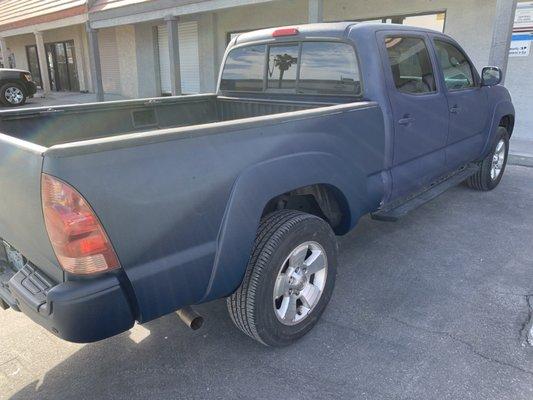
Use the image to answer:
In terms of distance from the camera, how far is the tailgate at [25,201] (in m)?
1.94

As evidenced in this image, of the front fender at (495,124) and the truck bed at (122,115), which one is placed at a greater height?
the truck bed at (122,115)

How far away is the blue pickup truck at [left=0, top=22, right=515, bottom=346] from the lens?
193 cm

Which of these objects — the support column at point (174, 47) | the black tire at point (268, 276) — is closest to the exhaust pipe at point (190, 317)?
the black tire at point (268, 276)

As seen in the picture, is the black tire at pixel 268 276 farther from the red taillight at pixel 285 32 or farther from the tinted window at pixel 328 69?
the red taillight at pixel 285 32

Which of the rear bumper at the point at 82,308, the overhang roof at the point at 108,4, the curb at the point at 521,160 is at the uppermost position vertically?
the overhang roof at the point at 108,4

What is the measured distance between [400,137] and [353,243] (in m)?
1.24

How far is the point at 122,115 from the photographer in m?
3.98

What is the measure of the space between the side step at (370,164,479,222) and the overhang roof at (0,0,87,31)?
1443cm

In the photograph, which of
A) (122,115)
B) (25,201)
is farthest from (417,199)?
(25,201)

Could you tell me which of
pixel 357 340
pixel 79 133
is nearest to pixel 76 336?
pixel 357 340

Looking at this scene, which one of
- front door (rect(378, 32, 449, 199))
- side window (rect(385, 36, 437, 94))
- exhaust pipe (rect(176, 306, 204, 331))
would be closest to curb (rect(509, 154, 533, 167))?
front door (rect(378, 32, 449, 199))

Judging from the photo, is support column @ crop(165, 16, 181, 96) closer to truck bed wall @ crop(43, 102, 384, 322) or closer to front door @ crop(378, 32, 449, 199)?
front door @ crop(378, 32, 449, 199)

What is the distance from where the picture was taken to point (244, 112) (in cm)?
443

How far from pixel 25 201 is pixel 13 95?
15.8m
